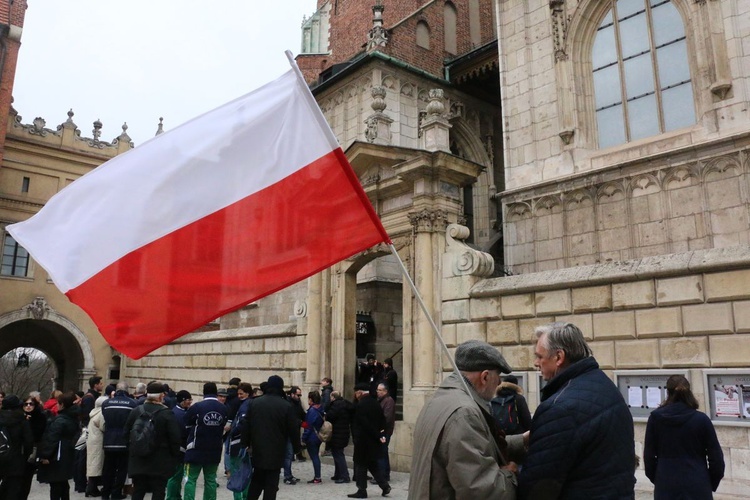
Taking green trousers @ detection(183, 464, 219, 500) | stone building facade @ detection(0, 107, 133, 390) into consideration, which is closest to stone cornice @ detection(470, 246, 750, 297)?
green trousers @ detection(183, 464, 219, 500)

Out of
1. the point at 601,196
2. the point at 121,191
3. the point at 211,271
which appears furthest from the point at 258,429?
the point at 601,196

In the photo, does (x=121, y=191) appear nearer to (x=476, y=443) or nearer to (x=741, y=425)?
(x=476, y=443)

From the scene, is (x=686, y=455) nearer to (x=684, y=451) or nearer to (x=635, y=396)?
(x=684, y=451)

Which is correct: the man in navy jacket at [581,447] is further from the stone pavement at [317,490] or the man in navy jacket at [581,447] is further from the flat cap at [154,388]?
the stone pavement at [317,490]

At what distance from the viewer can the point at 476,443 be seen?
2670 mm

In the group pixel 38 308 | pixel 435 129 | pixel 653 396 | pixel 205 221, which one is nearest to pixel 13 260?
pixel 38 308

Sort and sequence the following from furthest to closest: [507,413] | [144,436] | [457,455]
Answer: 1. [144,436]
2. [507,413]
3. [457,455]

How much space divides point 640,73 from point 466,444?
1481cm

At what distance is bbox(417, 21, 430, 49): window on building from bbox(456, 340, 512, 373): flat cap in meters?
22.3

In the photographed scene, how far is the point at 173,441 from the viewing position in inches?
283

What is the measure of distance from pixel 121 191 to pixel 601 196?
41.7 feet

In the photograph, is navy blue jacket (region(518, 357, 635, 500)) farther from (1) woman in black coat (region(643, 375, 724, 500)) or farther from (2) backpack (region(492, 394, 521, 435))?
(2) backpack (region(492, 394, 521, 435))

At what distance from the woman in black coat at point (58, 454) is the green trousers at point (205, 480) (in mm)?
1730

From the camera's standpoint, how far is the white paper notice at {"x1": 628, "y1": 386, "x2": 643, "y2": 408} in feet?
26.1
